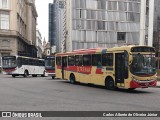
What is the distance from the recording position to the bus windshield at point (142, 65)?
18859 millimetres

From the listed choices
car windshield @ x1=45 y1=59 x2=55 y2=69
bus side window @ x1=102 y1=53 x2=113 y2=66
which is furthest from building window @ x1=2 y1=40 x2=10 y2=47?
bus side window @ x1=102 y1=53 x2=113 y2=66

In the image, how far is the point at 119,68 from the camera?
19.9m

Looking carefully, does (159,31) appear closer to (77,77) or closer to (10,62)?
(10,62)

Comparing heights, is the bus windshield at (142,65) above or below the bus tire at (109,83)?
above

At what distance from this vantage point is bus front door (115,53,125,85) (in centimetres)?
1958

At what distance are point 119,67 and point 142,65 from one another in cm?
154

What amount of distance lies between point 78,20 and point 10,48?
1637cm

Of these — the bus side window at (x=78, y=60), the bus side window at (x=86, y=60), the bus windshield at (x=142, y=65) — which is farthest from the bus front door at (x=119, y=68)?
the bus side window at (x=78, y=60)

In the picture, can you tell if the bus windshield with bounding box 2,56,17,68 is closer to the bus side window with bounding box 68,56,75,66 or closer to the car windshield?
the car windshield

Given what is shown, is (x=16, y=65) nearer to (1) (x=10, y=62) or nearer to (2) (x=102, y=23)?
(1) (x=10, y=62)

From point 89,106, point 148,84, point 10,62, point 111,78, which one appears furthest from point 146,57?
point 10,62

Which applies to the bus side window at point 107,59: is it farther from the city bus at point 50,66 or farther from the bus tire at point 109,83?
the city bus at point 50,66

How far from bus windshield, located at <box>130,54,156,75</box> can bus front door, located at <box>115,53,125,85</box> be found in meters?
0.82

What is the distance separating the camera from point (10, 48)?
241ft
